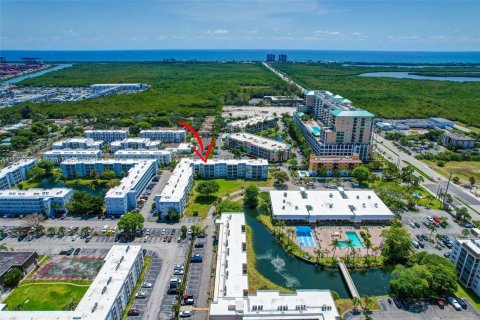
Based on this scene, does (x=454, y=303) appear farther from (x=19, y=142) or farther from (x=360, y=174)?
(x=19, y=142)

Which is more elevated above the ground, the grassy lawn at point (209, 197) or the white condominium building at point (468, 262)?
the white condominium building at point (468, 262)

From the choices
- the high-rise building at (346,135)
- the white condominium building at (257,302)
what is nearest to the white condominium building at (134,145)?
the high-rise building at (346,135)

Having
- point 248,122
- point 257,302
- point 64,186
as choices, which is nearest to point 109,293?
point 257,302

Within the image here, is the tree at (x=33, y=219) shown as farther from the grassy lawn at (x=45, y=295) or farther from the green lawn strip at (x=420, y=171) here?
the green lawn strip at (x=420, y=171)

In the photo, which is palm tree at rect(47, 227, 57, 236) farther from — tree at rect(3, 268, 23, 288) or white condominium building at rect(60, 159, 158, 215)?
tree at rect(3, 268, 23, 288)

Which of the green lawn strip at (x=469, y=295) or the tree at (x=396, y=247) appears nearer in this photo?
the green lawn strip at (x=469, y=295)
